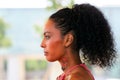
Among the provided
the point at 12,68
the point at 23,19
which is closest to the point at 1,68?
the point at 12,68

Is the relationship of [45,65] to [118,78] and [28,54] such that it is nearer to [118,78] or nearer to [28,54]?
[28,54]

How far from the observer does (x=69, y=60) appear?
1295 mm

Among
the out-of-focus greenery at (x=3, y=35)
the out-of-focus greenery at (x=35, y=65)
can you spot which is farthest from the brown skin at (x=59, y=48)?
the out-of-focus greenery at (x=35, y=65)

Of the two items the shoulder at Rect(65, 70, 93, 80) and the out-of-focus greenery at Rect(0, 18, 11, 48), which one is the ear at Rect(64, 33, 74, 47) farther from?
the out-of-focus greenery at Rect(0, 18, 11, 48)

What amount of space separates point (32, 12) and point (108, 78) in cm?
101

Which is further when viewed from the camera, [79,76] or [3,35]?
[3,35]

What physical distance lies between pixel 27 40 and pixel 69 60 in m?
2.21

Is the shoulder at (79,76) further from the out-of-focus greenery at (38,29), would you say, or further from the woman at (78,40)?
the out-of-focus greenery at (38,29)

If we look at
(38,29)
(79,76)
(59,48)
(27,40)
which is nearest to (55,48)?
(59,48)

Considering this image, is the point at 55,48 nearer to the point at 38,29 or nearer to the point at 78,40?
the point at 78,40

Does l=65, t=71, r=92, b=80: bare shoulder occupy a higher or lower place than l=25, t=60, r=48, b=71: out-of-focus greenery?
higher

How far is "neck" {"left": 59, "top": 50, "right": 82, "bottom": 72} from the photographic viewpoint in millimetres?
1289

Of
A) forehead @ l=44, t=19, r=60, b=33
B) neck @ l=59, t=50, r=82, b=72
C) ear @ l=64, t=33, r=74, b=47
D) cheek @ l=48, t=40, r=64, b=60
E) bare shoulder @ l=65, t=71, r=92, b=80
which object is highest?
forehead @ l=44, t=19, r=60, b=33

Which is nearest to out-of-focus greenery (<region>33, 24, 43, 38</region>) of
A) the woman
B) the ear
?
the woman
